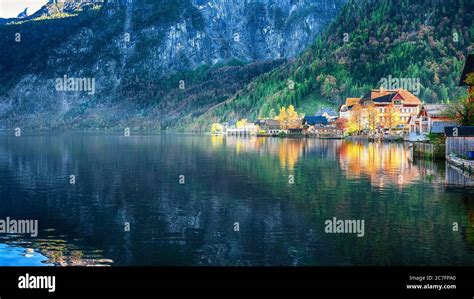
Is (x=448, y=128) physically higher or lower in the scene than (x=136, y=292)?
higher

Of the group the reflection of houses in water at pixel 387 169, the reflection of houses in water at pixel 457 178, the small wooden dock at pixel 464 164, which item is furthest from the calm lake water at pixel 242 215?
the small wooden dock at pixel 464 164

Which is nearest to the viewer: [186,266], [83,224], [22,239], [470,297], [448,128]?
[470,297]

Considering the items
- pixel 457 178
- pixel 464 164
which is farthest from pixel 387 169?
pixel 457 178

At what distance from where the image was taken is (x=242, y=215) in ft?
167

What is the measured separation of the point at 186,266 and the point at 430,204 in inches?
1096

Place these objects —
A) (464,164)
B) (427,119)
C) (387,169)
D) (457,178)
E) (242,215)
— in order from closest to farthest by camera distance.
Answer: (242,215) < (457,178) < (464,164) < (387,169) < (427,119)

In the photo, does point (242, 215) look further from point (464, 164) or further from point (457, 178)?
point (464, 164)

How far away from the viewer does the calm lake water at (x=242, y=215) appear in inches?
1491

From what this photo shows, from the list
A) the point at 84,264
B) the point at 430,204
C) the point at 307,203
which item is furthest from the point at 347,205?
the point at 84,264

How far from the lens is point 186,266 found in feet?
116

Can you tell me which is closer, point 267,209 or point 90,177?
point 267,209

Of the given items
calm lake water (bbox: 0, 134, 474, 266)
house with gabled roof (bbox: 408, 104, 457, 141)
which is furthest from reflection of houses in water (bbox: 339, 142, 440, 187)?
house with gabled roof (bbox: 408, 104, 457, 141)

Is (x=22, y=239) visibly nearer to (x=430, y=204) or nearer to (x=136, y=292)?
(x=136, y=292)

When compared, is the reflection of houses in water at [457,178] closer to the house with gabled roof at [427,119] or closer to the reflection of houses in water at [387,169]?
the reflection of houses in water at [387,169]
